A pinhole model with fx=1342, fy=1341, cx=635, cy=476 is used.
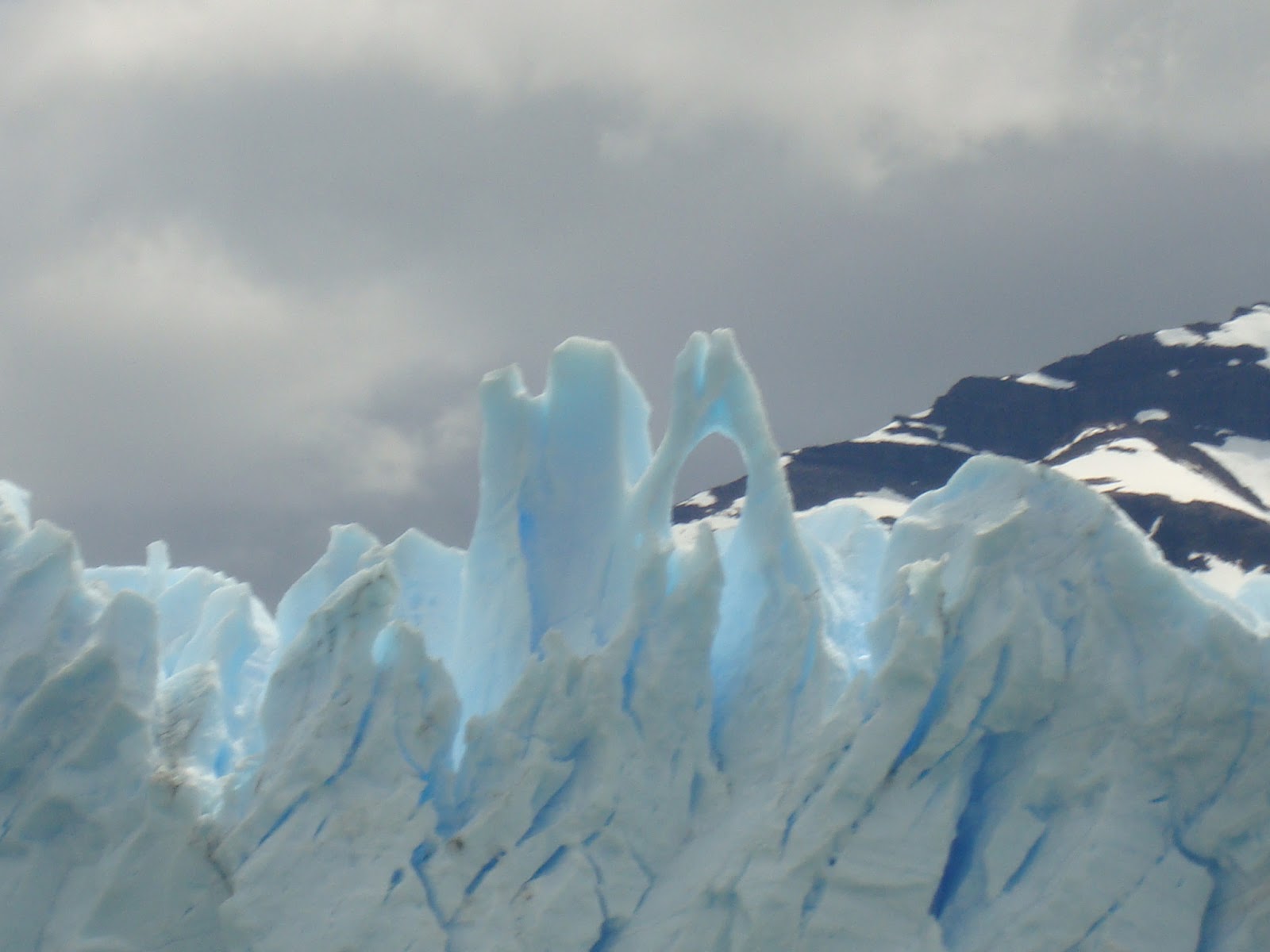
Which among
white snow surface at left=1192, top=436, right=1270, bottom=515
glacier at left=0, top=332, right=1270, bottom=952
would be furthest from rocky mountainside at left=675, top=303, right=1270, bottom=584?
glacier at left=0, top=332, right=1270, bottom=952

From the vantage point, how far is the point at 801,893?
35.0 ft

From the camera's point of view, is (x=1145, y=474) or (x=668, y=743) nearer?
(x=668, y=743)

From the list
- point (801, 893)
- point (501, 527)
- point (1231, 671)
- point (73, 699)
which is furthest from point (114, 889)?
point (1231, 671)

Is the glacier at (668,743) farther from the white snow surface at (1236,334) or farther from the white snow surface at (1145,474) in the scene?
the white snow surface at (1236,334)

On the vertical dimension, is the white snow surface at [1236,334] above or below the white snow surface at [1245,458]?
above

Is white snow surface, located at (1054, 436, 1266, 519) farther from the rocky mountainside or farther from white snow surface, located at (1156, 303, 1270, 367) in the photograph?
white snow surface, located at (1156, 303, 1270, 367)

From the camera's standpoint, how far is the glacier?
10758 mm

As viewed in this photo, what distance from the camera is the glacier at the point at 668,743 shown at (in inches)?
424

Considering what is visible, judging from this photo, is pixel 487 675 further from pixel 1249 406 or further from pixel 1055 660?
pixel 1249 406

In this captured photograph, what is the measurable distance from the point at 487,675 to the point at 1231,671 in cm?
652

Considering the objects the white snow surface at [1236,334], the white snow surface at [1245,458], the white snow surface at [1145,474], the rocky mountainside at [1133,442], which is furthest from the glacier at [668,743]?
the white snow surface at [1236,334]

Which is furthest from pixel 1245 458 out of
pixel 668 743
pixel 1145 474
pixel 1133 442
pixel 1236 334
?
pixel 668 743

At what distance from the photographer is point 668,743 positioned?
1167 cm

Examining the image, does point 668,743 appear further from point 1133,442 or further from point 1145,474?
point 1133,442
